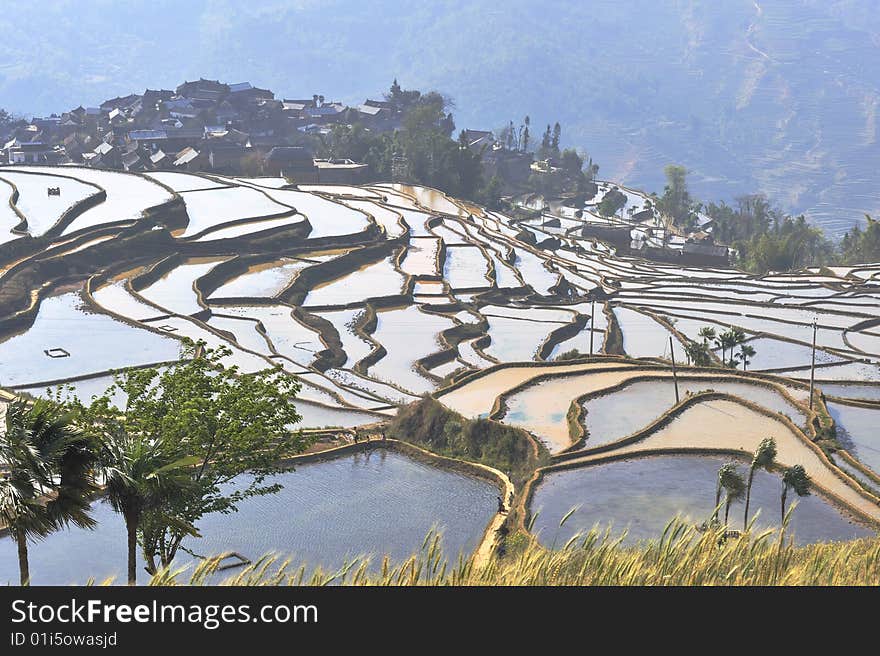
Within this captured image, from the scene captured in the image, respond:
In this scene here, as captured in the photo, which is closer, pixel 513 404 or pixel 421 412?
pixel 421 412

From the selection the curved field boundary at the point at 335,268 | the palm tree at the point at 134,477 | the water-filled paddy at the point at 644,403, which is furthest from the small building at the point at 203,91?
the palm tree at the point at 134,477

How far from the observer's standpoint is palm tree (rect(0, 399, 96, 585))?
8219 mm

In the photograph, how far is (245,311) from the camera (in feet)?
110

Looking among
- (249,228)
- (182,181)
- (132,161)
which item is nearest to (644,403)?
(249,228)

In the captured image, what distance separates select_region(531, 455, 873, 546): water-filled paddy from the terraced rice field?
6 centimetres

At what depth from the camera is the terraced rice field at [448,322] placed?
20.0 metres

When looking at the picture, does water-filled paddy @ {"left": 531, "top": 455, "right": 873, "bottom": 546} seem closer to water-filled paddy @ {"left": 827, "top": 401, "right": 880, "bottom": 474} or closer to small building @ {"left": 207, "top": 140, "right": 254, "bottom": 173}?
water-filled paddy @ {"left": 827, "top": 401, "right": 880, "bottom": 474}

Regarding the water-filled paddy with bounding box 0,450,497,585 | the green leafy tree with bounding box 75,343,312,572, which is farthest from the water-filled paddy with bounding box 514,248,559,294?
the green leafy tree with bounding box 75,343,312,572

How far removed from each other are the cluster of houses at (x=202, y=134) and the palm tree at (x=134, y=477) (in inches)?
2146

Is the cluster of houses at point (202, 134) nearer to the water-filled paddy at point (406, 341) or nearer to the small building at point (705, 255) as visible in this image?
the small building at point (705, 255)

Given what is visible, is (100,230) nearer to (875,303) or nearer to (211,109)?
(875,303)

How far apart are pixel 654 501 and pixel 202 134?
201 feet
